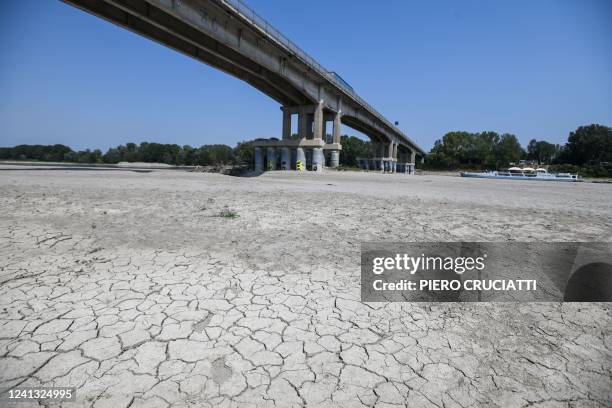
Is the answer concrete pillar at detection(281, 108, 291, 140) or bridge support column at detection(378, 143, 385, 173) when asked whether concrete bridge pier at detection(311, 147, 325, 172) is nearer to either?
concrete pillar at detection(281, 108, 291, 140)

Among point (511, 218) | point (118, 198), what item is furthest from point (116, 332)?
point (511, 218)

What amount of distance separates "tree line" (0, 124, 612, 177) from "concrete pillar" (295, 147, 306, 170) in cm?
4441

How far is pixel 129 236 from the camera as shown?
5176mm

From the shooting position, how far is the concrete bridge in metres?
18.5

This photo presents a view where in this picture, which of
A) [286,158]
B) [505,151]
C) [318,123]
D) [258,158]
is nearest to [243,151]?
[258,158]

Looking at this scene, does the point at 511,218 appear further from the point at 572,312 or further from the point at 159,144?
the point at 159,144

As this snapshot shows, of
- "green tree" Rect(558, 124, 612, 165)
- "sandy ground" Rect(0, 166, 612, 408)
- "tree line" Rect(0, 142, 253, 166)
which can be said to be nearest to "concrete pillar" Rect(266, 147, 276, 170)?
"sandy ground" Rect(0, 166, 612, 408)

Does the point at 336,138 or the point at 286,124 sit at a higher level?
the point at 286,124

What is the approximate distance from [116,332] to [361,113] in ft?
166

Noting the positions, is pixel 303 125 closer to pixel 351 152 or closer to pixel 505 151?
pixel 351 152

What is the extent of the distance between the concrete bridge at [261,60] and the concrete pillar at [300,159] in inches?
5.0

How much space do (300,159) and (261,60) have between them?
11848 millimetres

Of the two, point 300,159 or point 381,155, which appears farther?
point 381,155

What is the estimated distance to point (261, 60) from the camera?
2484 cm
